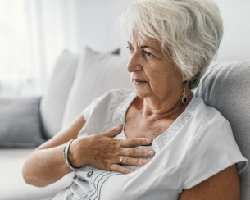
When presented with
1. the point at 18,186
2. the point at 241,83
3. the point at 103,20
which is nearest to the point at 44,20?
the point at 103,20

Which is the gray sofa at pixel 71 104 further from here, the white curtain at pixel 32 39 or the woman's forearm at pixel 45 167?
the white curtain at pixel 32 39

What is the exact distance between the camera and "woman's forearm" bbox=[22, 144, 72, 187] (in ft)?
3.20

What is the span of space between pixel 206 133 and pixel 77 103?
0.88 metres

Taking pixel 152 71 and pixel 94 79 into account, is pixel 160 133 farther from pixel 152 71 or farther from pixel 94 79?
pixel 94 79

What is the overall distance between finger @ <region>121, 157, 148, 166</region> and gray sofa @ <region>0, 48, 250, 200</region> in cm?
29

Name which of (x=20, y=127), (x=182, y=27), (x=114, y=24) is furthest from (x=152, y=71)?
(x=20, y=127)

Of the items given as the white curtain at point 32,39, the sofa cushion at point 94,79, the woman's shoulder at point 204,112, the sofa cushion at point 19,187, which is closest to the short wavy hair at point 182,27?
the woman's shoulder at point 204,112

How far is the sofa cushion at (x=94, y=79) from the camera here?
1359mm

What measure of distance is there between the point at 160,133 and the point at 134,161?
0.14 metres

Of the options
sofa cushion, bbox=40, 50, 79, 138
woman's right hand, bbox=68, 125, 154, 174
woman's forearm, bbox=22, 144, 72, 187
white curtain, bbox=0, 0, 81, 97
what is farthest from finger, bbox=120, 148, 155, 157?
white curtain, bbox=0, 0, 81, 97

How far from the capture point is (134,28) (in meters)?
0.86

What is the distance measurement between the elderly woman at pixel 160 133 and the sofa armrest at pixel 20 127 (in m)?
0.59

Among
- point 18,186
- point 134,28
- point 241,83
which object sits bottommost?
point 18,186

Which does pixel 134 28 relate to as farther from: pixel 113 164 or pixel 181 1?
pixel 113 164
